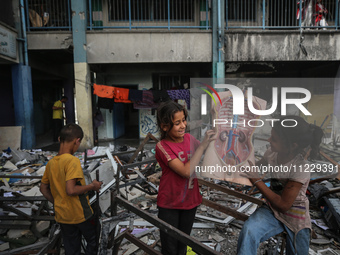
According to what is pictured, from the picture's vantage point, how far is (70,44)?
7883 millimetres

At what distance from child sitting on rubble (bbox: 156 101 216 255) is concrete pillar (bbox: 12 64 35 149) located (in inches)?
323

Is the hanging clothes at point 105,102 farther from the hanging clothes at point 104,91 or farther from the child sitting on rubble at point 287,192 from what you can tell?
the child sitting on rubble at point 287,192

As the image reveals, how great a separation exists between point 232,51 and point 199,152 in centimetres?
722

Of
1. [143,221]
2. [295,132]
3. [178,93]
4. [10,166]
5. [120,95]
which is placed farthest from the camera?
[178,93]

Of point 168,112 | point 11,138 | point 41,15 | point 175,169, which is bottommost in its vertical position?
point 11,138

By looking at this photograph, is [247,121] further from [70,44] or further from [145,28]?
[70,44]

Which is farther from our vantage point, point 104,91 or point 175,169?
point 104,91

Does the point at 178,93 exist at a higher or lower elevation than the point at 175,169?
higher

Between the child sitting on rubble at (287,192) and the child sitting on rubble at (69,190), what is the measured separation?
138cm

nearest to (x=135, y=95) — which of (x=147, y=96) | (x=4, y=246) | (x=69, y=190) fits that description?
(x=147, y=96)

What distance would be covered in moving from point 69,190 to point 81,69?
6.95 metres

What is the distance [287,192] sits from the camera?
1.55m

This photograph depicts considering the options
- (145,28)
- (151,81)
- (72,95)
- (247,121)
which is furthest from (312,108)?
(72,95)

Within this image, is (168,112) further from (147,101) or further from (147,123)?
(147,123)
